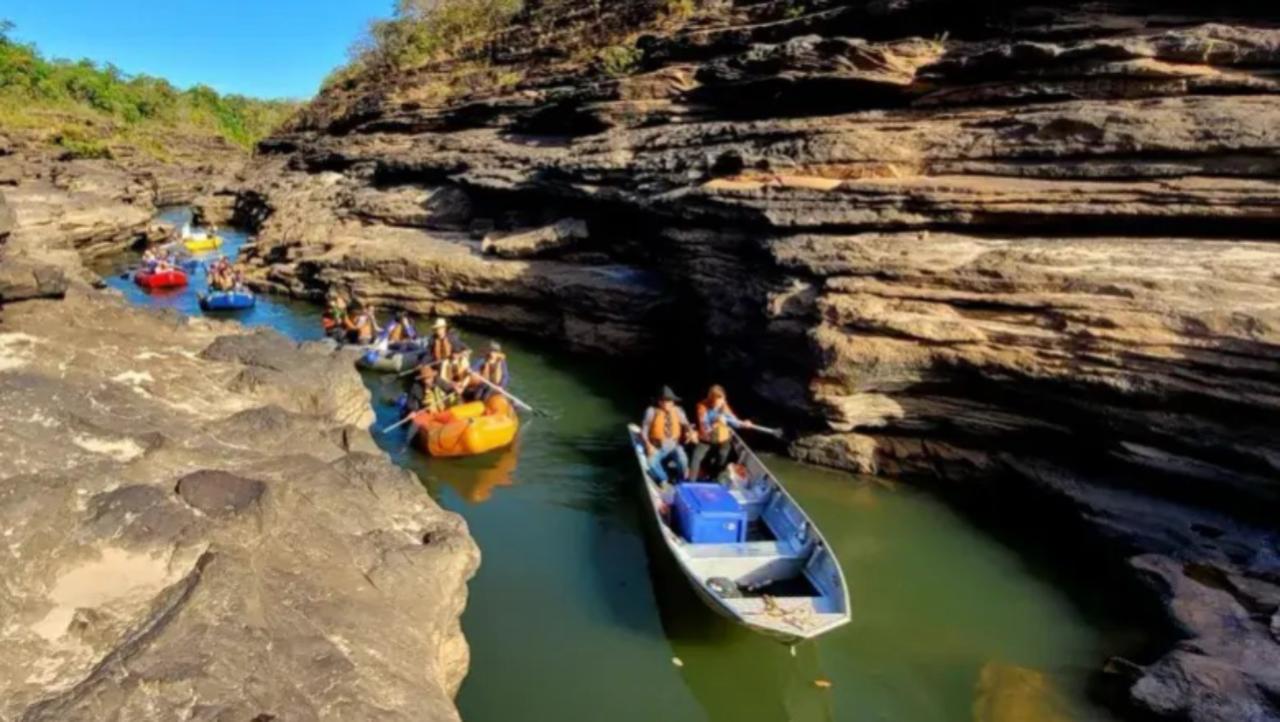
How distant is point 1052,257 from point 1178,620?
4572 millimetres

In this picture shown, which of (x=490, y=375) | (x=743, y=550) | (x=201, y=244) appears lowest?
(x=743, y=550)

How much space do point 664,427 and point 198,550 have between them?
688cm

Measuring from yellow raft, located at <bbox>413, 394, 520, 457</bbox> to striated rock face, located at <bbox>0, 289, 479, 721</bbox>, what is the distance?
4.35 metres

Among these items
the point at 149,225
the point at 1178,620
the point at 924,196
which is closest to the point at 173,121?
the point at 149,225

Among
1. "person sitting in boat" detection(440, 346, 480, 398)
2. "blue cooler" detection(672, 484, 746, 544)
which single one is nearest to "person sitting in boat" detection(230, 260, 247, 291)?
"person sitting in boat" detection(440, 346, 480, 398)

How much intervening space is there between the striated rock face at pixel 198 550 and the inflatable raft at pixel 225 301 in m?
13.6

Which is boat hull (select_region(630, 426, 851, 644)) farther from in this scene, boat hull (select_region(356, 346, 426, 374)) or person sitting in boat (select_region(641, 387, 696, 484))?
boat hull (select_region(356, 346, 426, 374))

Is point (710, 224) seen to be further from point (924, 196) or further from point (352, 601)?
point (352, 601)

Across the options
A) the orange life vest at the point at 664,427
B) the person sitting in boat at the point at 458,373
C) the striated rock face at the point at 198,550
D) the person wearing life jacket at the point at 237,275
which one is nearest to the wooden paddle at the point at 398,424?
the person sitting in boat at the point at 458,373

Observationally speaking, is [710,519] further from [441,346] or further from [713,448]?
[441,346]

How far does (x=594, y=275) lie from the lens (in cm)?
1784

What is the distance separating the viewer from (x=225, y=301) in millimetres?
20594

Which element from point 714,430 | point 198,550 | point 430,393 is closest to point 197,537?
point 198,550

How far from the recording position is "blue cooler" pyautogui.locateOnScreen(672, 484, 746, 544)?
895cm
